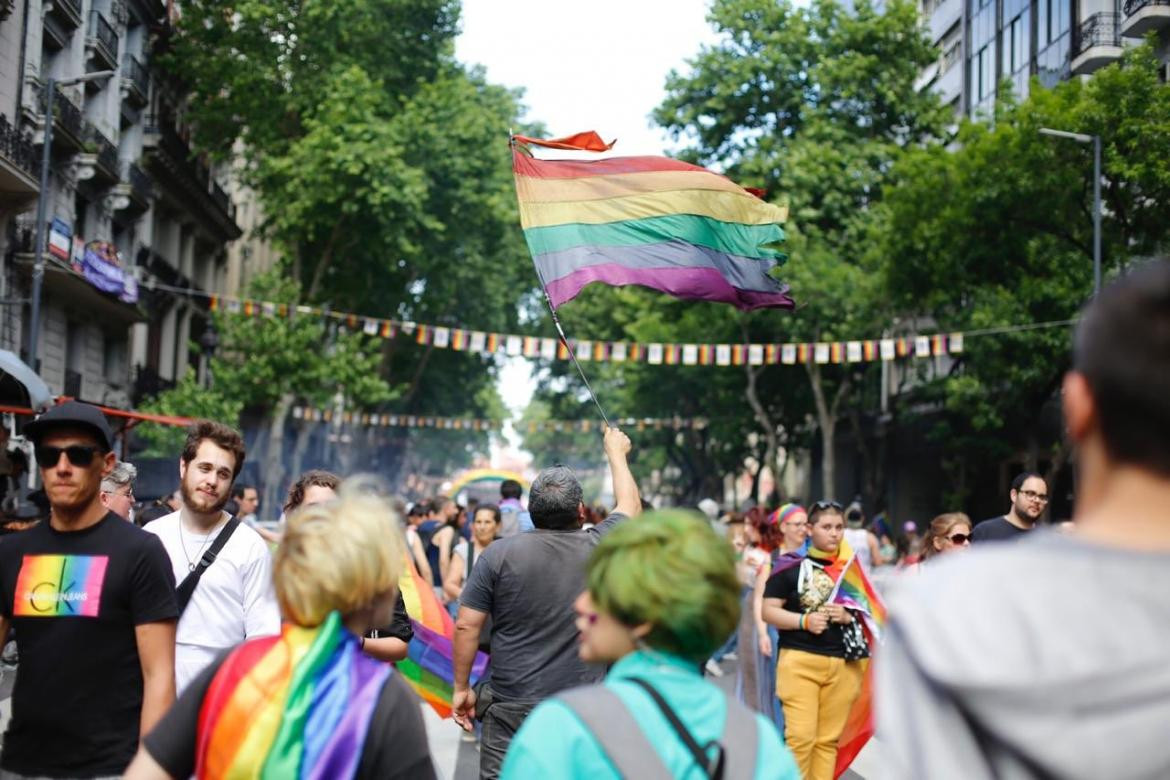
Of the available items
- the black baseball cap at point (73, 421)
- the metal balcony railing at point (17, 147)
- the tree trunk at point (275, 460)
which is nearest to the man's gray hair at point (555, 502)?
the black baseball cap at point (73, 421)

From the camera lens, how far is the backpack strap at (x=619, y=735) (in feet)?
8.14

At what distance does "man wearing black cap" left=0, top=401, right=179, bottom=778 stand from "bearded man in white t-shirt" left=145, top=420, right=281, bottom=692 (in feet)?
2.46

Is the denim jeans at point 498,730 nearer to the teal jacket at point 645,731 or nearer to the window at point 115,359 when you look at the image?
the teal jacket at point 645,731

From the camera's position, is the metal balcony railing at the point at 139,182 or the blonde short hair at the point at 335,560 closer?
the blonde short hair at the point at 335,560

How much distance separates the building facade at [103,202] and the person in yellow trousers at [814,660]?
19047 millimetres

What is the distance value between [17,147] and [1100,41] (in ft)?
72.0

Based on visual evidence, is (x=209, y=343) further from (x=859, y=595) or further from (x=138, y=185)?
(x=859, y=595)

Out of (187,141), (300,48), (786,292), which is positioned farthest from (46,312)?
(786,292)

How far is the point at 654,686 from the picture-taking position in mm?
2605

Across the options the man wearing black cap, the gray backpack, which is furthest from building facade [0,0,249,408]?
the gray backpack

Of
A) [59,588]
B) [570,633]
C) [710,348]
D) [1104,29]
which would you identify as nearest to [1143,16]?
[1104,29]

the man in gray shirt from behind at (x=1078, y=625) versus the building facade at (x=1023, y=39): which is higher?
the building facade at (x=1023, y=39)

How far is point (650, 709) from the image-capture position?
8.41ft

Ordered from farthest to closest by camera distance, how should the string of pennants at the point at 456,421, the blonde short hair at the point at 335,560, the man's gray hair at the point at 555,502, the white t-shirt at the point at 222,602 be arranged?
the string of pennants at the point at 456,421 → the man's gray hair at the point at 555,502 → the white t-shirt at the point at 222,602 → the blonde short hair at the point at 335,560
